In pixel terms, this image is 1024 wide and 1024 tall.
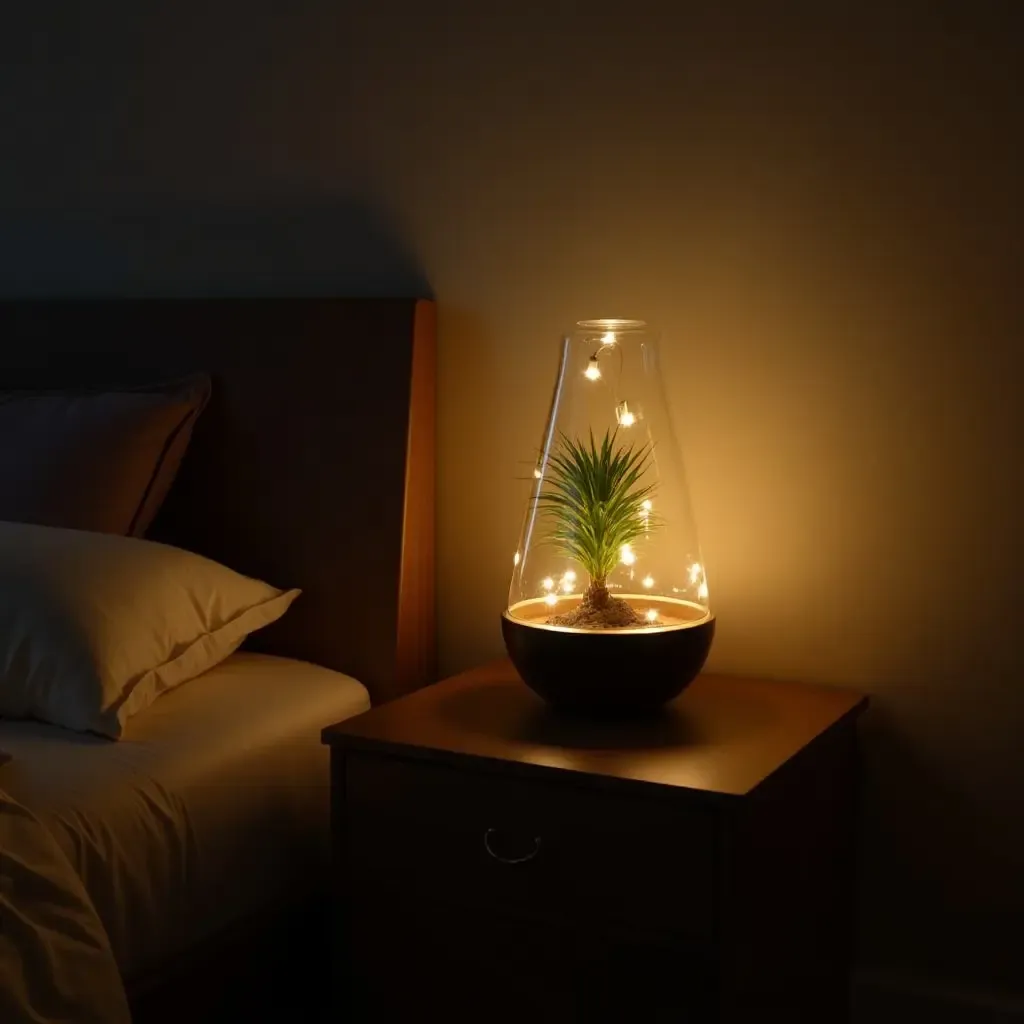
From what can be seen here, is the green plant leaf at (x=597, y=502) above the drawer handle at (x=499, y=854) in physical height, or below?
above

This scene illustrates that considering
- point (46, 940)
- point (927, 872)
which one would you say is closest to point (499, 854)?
point (46, 940)

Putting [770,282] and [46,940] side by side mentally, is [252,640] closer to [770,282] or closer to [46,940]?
[46,940]

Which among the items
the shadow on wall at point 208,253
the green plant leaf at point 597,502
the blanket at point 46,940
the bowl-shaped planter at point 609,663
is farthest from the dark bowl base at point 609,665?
the shadow on wall at point 208,253

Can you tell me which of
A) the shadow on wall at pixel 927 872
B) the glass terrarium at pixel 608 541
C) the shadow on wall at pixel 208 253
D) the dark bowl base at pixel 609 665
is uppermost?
the shadow on wall at pixel 208 253

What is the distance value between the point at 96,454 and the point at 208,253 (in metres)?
0.46

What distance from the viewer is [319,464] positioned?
6.66 feet

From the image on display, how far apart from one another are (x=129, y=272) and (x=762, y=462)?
122 centimetres

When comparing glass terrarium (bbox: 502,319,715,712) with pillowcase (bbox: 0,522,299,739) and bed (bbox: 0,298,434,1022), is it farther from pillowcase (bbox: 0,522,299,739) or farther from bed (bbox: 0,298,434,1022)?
pillowcase (bbox: 0,522,299,739)

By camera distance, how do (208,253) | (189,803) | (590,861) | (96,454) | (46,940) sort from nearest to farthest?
(46,940), (590,861), (189,803), (96,454), (208,253)

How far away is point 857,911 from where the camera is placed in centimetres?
181

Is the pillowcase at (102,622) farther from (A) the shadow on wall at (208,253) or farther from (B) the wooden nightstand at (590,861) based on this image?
(A) the shadow on wall at (208,253)

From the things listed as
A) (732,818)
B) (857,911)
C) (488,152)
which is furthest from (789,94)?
(857,911)

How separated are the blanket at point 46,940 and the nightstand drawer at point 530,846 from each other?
1.16 feet

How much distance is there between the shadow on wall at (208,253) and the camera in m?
2.11
